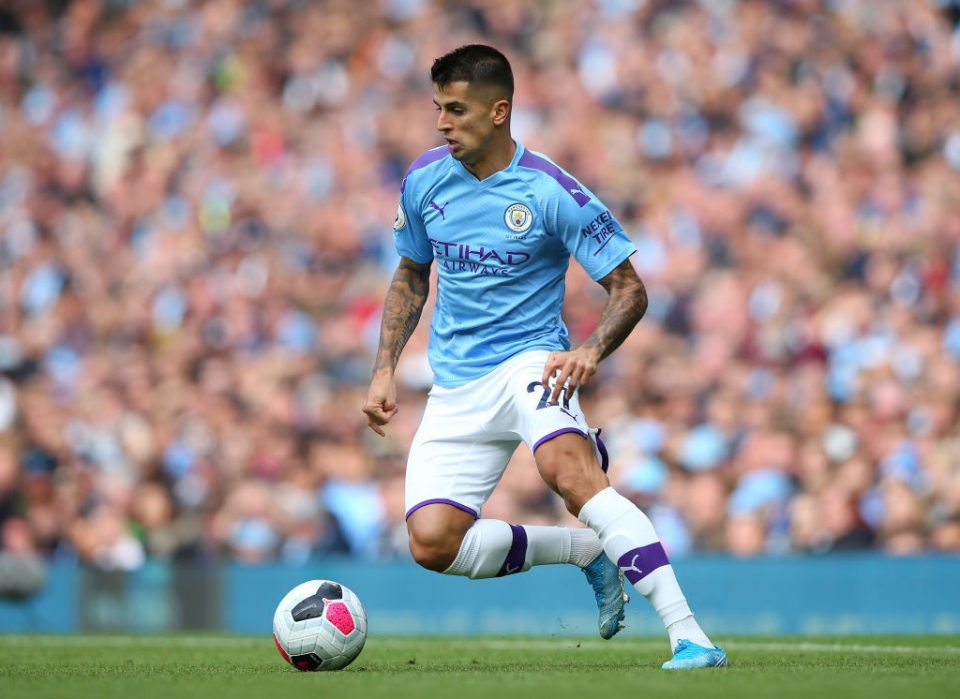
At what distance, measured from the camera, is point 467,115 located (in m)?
6.74

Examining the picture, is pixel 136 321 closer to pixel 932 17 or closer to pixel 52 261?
pixel 52 261

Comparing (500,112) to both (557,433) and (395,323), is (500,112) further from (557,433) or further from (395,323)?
(557,433)

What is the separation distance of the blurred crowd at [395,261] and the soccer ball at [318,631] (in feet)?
17.6

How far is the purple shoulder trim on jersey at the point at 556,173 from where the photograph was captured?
670cm

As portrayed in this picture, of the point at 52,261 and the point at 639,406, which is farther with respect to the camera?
the point at 52,261

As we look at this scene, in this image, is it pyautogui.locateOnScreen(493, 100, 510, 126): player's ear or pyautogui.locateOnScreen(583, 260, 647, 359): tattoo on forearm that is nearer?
pyautogui.locateOnScreen(583, 260, 647, 359): tattoo on forearm

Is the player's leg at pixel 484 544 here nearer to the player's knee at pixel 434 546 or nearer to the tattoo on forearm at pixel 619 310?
the player's knee at pixel 434 546

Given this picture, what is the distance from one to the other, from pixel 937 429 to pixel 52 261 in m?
9.79

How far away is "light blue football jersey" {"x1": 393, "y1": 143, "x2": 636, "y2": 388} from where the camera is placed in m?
6.68

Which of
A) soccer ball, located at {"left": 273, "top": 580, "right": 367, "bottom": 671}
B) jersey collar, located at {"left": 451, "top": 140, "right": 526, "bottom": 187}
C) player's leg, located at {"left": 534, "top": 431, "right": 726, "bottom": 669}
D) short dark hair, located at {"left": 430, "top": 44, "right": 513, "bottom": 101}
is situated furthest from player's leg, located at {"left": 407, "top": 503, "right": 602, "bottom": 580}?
short dark hair, located at {"left": 430, "top": 44, "right": 513, "bottom": 101}

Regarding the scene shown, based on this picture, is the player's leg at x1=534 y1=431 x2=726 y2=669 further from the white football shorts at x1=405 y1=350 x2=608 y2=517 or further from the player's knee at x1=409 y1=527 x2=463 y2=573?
the player's knee at x1=409 y1=527 x2=463 y2=573

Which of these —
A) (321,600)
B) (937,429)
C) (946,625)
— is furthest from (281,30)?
(321,600)

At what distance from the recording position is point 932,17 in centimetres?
1488

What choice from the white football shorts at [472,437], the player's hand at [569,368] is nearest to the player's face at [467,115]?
the white football shorts at [472,437]
